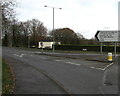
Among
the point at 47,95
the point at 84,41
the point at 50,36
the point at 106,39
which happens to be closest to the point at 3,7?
the point at 106,39

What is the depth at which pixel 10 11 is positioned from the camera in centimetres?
1817

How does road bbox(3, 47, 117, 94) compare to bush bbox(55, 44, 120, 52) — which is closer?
road bbox(3, 47, 117, 94)

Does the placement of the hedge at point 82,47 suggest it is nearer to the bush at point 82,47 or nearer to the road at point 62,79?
the bush at point 82,47

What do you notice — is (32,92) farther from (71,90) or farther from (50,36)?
(50,36)

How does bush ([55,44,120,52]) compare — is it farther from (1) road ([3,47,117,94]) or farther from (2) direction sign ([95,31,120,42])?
(1) road ([3,47,117,94])

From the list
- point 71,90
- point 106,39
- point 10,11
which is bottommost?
point 71,90

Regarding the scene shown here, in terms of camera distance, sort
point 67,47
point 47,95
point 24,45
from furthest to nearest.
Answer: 1. point 24,45
2. point 67,47
3. point 47,95

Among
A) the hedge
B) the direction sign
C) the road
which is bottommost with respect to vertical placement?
the road

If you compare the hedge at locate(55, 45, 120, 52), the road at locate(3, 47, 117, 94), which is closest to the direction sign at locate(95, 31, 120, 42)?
the road at locate(3, 47, 117, 94)

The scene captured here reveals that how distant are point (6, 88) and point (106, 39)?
55.2ft

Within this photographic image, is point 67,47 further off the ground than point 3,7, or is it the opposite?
point 3,7

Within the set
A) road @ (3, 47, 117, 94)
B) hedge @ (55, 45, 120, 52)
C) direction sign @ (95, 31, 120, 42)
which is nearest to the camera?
road @ (3, 47, 117, 94)

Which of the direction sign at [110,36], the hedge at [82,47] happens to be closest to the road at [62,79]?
the direction sign at [110,36]

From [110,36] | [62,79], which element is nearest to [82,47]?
[110,36]
